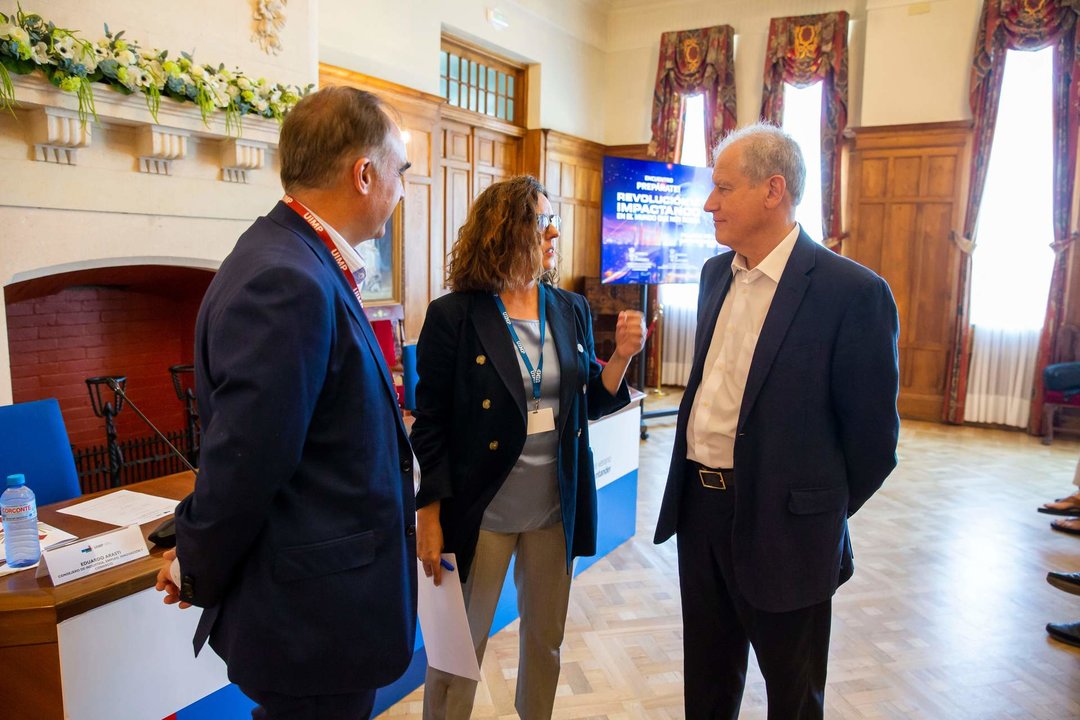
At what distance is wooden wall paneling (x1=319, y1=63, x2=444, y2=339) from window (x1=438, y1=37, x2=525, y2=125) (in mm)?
473

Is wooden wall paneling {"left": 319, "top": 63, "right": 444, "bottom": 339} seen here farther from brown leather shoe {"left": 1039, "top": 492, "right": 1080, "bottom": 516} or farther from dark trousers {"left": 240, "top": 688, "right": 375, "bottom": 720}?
dark trousers {"left": 240, "top": 688, "right": 375, "bottom": 720}

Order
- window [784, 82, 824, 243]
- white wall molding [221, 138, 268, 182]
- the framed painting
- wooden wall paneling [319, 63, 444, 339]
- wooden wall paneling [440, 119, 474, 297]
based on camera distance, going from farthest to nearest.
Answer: window [784, 82, 824, 243] < wooden wall paneling [440, 119, 474, 297] < wooden wall paneling [319, 63, 444, 339] < the framed painting < white wall molding [221, 138, 268, 182]

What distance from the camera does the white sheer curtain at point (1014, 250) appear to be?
6.38 metres

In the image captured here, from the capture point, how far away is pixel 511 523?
173cm

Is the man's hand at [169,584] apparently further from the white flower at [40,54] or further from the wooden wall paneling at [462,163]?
the wooden wall paneling at [462,163]

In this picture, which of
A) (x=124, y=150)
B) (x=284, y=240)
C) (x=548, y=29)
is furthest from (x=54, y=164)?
(x=548, y=29)

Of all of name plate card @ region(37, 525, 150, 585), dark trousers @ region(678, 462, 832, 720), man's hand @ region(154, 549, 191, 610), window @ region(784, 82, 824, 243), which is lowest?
dark trousers @ region(678, 462, 832, 720)

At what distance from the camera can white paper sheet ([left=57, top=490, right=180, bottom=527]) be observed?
1.88 meters

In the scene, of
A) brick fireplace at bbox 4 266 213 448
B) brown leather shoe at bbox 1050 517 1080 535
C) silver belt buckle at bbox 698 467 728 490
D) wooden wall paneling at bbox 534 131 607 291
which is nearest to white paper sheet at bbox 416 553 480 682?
silver belt buckle at bbox 698 467 728 490

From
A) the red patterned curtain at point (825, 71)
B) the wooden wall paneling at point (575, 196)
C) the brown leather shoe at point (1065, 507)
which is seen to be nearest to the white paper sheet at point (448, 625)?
the brown leather shoe at point (1065, 507)

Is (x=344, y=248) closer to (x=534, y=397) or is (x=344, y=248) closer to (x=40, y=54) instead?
(x=534, y=397)

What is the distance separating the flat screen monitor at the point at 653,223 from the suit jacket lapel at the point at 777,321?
4729mm

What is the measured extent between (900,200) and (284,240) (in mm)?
7189

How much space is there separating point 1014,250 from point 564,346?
647 cm
